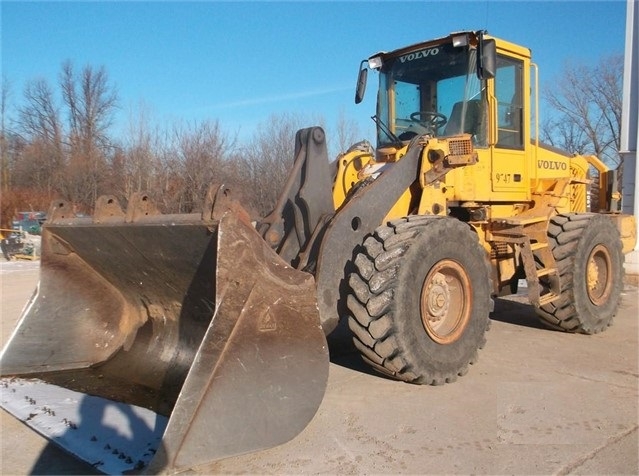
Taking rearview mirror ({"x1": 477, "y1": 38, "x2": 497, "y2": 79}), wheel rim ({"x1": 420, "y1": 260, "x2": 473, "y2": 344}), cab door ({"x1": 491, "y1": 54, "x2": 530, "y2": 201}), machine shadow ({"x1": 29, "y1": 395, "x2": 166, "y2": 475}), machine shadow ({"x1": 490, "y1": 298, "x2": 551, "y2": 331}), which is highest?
rearview mirror ({"x1": 477, "y1": 38, "x2": 497, "y2": 79})

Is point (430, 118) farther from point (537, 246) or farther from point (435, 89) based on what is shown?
point (537, 246)

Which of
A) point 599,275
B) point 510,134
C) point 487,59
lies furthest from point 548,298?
point 487,59

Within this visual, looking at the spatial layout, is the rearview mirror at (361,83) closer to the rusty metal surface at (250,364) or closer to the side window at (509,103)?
the side window at (509,103)

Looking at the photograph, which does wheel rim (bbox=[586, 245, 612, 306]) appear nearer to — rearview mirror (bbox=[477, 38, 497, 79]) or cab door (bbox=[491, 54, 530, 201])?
cab door (bbox=[491, 54, 530, 201])

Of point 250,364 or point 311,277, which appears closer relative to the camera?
point 250,364

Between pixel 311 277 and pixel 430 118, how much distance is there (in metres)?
3.10

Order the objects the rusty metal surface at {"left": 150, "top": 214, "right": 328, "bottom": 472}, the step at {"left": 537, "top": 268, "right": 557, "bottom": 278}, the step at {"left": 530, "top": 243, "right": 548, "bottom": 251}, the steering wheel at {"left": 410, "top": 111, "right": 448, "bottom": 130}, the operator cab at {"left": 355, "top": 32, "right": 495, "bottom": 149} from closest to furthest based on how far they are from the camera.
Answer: the rusty metal surface at {"left": 150, "top": 214, "right": 328, "bottom": 472}, the operator cab at {"left": 355, "top": 32, "right": 495, "bottom": 149}, the steering wheel at {"left": 410, "top": 111, "right": 448, "bottom": 130}, the step at {"left": 537, "top": 268, "right": 557, "bottom": 278}, the step at {"left": 530, "top": 243, "right": 548, "bottom": 251}

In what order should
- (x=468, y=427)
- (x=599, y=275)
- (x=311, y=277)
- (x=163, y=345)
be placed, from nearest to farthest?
(x=311, y=277), (x=468, y=427), (x=163, y=345), (x=599, y=275)

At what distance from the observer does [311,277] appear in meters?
3.81

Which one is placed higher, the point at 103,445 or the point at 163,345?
the point at 163,345

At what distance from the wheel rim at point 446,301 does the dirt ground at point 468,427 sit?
43 centimetres

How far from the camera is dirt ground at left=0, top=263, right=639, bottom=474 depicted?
3535mm

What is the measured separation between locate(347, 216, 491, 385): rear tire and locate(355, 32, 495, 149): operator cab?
4.76 ft

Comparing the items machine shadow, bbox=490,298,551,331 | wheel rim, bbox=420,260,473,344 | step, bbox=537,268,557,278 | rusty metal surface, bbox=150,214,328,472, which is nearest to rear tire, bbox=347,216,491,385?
wheel rim, bbox=420,260,473,344
